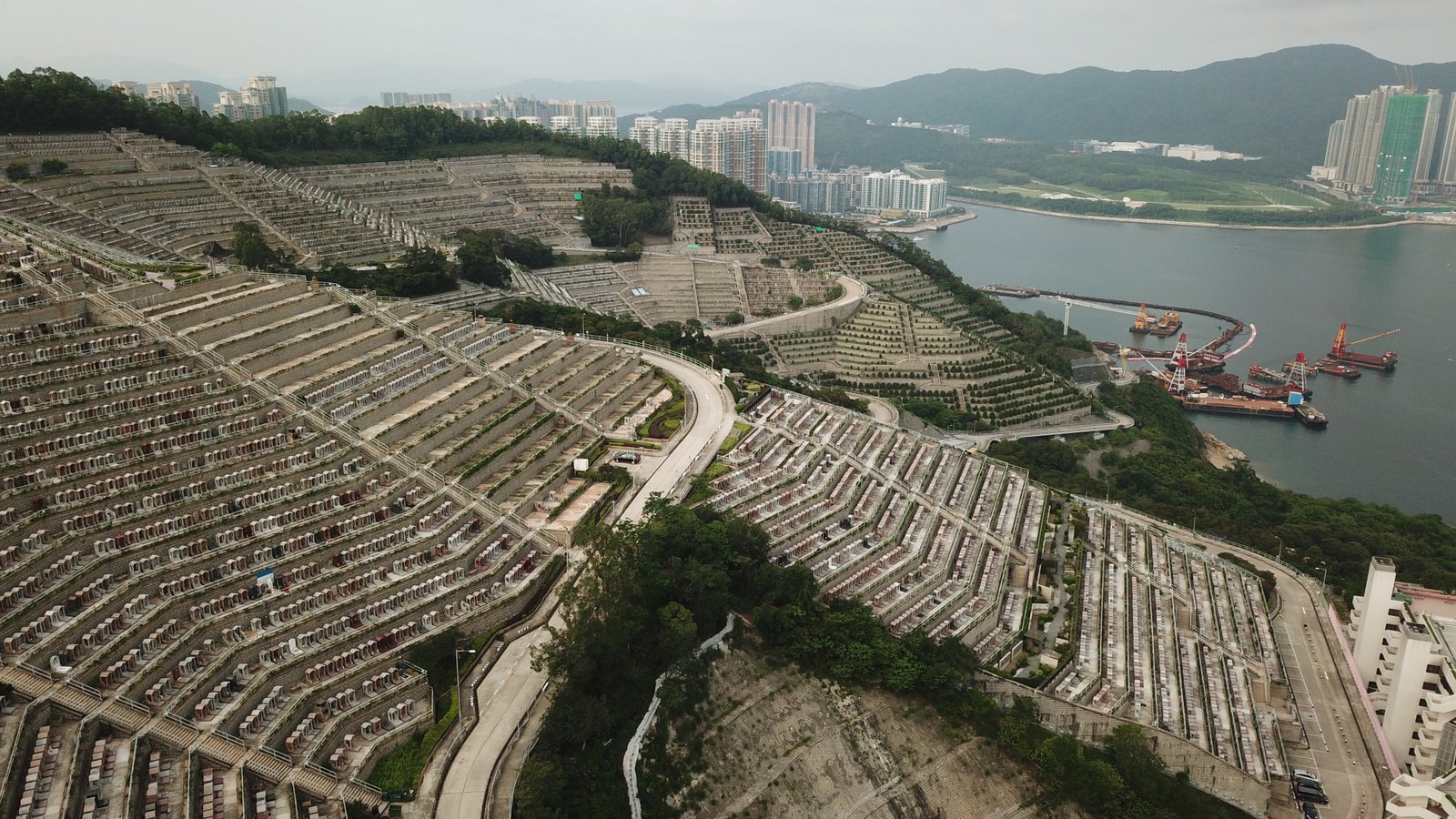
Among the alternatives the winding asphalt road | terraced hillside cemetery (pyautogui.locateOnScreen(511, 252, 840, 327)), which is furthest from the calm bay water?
the winding asphalt road

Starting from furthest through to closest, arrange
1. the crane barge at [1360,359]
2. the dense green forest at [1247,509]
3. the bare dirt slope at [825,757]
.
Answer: the crane barge at [1360,359]
the dense green forest at [1247,509]
the bare dirt slope at [825,757]

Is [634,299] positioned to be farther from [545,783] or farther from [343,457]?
[545,783]

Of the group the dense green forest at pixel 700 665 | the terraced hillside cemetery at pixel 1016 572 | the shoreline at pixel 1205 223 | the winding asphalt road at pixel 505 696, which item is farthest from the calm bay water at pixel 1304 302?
the winding asphalt road at pixel 505 696

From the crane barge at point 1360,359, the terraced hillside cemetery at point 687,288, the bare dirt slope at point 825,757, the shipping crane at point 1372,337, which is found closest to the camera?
the bare dirt slope at point 825,757

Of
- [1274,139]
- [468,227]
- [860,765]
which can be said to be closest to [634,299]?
[468,227]

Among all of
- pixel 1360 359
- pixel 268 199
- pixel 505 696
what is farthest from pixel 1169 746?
pixel 1360 359

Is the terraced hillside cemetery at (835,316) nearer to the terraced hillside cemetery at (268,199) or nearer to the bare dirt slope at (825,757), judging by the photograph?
the terraced hillside cemetery at (268,199)

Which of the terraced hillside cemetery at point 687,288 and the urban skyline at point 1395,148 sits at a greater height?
the urban skyline at point 1395,148
